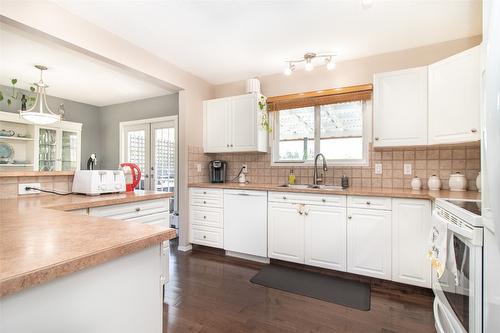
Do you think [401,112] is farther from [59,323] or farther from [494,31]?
[59,323]

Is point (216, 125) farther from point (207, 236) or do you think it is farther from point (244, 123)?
point (207, 236)

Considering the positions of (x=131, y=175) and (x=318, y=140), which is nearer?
(x=131, y=175)

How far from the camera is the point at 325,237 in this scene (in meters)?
2.46

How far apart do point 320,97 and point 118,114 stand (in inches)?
157

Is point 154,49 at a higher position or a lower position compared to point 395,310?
higher

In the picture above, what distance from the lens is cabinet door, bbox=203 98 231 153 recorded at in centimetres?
340

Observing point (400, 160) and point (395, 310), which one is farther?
point (400, 160)

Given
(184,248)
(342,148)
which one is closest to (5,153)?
(184,248)

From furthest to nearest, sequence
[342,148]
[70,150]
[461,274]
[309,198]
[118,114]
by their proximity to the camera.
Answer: [118,114] < [70,150] < [342,148] < [309,198] < [461,274]

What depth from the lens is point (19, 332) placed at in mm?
539

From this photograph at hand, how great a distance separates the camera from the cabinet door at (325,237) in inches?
93.8

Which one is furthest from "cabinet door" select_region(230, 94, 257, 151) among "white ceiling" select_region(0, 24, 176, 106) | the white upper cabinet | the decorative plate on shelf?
the decorative plate on shelf

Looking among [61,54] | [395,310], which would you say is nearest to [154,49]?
[61,54]

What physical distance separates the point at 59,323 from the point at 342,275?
2449mm
